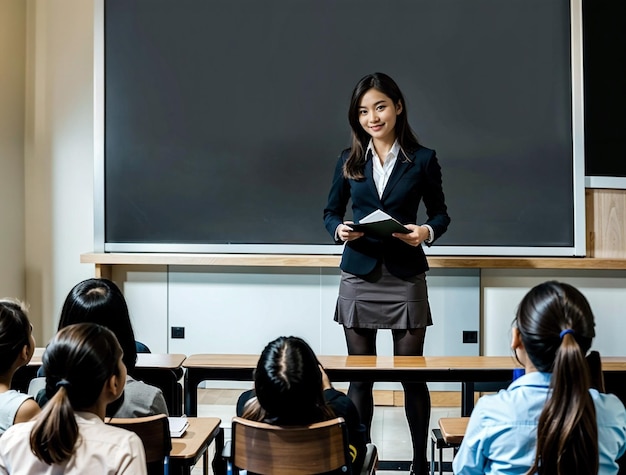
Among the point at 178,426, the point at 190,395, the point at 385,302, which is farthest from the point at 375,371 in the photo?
the point at 178,426

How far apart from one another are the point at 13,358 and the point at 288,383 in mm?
720

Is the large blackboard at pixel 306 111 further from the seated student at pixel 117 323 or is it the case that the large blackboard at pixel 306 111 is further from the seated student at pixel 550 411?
the seated student at pixel 550 411

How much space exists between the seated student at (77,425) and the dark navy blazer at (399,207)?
1438mm

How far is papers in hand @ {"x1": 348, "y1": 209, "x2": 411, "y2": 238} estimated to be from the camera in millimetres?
2613

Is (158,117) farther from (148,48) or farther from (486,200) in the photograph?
(486,200)

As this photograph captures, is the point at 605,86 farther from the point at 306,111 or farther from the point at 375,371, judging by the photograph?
the point at 375,371

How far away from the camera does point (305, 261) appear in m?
4.09

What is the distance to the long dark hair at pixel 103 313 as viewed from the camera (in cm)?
205

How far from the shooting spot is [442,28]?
4113mm

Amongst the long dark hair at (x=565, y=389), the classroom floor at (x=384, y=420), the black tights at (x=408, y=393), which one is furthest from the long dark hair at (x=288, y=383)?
the classroom floor at (x=384, y=420)

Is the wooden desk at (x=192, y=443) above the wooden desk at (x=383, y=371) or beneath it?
beneath

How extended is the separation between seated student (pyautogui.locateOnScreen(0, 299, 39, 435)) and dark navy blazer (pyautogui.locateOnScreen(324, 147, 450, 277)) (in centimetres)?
129

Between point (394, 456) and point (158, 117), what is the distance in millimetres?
2277

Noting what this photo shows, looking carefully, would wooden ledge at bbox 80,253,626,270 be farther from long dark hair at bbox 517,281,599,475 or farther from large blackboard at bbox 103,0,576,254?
long dark hair at bbox 517,281,599,475
